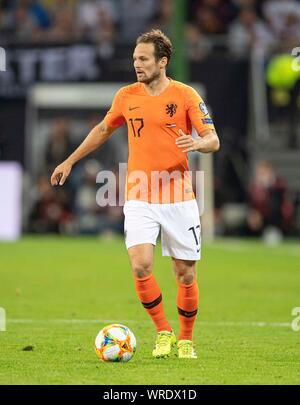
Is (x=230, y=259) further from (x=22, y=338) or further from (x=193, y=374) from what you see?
(x=193, y=374)

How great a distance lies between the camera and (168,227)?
8.55m

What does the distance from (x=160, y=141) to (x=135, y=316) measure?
345 cm

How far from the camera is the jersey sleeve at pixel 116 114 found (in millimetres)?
→ 8812

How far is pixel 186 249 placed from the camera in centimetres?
854

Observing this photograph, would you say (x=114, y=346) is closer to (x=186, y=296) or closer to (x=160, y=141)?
(x=186, y=296)

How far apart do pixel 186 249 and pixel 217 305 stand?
176 inches

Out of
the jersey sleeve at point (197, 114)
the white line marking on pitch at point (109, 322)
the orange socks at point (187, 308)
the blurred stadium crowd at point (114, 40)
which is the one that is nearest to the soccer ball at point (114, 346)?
the orange socks at point (187, 308)

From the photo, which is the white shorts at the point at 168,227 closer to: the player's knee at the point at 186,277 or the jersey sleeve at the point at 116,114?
the player's knee at the point at 186,277

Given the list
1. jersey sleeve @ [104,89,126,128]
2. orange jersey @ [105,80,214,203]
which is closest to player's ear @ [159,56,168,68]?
orange jersey @ [105,80,214,203]

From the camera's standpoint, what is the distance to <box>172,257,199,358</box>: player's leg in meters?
8.61
